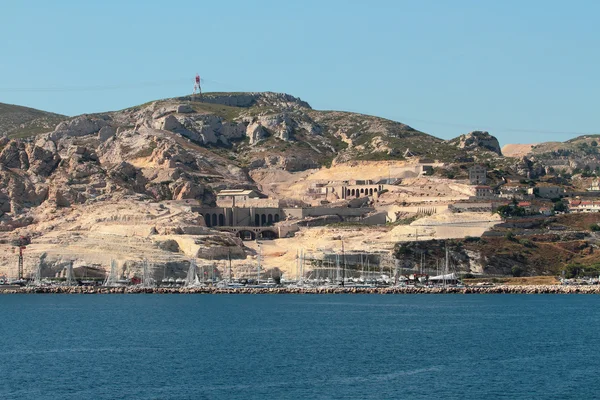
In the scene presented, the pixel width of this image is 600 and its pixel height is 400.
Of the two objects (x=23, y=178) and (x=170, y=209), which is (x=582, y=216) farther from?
(x=23, y=178)

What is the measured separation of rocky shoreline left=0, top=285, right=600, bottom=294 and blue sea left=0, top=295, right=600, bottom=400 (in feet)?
44.9

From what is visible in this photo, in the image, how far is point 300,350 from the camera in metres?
76.0

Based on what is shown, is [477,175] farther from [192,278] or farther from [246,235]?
[192,278]

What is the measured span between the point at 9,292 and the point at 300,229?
47.0m

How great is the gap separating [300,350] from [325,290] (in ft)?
191

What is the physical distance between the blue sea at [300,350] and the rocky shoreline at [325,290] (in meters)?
13.7

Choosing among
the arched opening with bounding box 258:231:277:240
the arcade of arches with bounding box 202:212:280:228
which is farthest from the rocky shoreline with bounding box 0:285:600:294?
the arcade of arches with bounding box 202:212:280:228

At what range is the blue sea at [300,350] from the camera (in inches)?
2413

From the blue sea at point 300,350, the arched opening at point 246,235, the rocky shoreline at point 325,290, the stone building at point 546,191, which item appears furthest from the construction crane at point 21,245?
the stone building at point 546,191

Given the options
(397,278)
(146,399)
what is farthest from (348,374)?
(397,278)

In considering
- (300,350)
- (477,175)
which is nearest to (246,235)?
(477,175)

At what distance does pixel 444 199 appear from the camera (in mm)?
174000

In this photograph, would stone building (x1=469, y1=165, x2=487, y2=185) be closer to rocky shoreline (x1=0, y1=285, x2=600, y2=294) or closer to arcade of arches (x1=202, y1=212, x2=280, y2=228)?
arcade of arches (x1=202, y1=212, x2=280, y2=228)

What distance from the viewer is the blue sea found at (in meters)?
61.3
